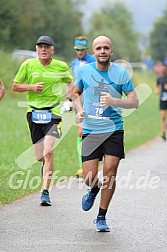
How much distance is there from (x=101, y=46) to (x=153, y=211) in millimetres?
2424

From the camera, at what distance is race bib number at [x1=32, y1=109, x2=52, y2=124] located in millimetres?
10672

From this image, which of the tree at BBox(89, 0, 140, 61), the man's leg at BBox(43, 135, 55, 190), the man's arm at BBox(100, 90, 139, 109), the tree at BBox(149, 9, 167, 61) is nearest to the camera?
the man's arm at BBox(100, 90, 139, 109)

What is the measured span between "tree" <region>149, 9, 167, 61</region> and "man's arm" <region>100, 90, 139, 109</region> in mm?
85815

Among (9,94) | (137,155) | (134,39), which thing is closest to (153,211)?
(137,155)

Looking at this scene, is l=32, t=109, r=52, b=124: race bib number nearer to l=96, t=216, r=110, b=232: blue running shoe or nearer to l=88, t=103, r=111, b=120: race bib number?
l=88, t=103, r=111, b=120: race bib number

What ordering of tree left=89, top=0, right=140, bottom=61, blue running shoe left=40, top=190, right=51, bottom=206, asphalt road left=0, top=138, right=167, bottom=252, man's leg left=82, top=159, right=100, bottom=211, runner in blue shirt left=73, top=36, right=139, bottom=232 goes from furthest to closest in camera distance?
tree left=89, top=0, right=140, bottom=61 < blue running shoe left=40, top=190, right=51, bottom=206 < man's leg left=82, top=159, right=100, bottom=211 < runner in blue shirt left=73, top=36, right=139, bottom=232 < asphalt road left=0, top=138, right=167, bottom=252

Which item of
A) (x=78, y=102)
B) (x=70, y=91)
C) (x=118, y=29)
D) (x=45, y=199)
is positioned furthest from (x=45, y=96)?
(x=118, y=29)

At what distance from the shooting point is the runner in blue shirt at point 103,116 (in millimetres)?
8586

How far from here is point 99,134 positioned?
874cm

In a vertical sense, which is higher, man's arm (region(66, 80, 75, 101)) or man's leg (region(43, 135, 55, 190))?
man's arm (region(66, 80, 75, 101))

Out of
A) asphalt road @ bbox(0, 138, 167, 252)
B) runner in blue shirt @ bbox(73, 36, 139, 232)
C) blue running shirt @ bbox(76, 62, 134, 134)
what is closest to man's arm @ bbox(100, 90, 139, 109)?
runner in blue shirt @ bbox(73, 36, 139, 232)

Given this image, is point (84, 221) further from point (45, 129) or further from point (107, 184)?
point (45, 129)

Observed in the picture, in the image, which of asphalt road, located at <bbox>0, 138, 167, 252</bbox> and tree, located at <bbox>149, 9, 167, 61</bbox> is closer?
asphalt road, located at <bbox>0, 138, 167, 252</bbox>

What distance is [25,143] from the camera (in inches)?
693
